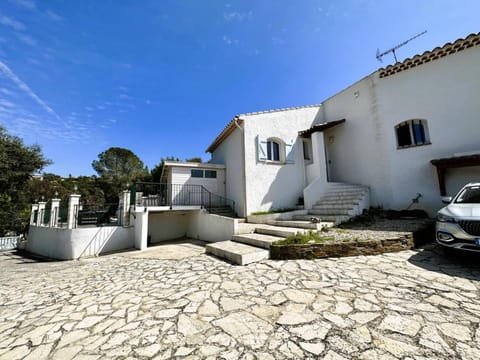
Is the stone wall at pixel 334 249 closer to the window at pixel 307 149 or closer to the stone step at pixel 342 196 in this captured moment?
the stone step at pixel 342 196

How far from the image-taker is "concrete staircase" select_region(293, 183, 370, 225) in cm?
733

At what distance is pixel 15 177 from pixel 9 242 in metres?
4.93

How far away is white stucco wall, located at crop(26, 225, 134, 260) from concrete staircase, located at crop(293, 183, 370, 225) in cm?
837

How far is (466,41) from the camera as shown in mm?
6746

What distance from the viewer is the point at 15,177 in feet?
46.6

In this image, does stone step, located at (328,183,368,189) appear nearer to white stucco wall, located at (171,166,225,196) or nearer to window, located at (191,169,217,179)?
white stucco wall, located at (171,166,225,196)

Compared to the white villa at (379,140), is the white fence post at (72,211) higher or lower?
lower

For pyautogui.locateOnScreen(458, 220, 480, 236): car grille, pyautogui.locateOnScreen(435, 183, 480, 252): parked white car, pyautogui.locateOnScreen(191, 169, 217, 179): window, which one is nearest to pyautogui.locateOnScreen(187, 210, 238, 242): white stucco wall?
pyautogui.locateOnScreen(191, 169, 217, 179): window

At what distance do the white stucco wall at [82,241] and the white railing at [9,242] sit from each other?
546 centimetres

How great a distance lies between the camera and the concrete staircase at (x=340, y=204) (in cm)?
733

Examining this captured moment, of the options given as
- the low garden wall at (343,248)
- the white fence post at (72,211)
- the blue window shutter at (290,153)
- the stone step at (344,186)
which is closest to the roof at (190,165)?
the blue window shutter at (290,153)

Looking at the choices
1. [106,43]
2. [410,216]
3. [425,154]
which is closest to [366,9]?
[425,154]

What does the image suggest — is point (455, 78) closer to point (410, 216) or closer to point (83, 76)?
point (410, 216)

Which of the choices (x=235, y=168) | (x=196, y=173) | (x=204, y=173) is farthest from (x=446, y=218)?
(x=196, y=173)
